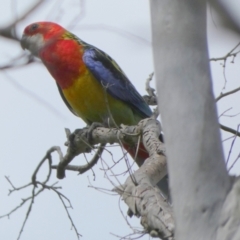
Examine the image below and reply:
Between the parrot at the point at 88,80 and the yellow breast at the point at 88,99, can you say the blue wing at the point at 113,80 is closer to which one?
the parrot at the point at 88,80

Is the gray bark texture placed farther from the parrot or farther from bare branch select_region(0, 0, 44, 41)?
the parrot

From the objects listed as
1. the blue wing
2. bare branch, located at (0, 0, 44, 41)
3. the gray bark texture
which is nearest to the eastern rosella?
the blue wing

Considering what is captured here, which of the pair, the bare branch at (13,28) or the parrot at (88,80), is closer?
the bare branch at (13,28)

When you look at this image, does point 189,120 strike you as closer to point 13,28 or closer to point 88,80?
point 13,28

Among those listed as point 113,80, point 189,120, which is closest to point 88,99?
point 113,80

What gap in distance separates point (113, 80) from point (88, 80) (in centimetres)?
38

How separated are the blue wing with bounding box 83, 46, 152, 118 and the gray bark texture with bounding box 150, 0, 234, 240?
3041 mm

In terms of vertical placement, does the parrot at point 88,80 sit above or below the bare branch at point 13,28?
above

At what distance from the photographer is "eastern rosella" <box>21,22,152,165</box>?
4.98m

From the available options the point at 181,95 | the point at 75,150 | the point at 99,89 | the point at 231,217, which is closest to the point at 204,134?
the point at 181,95

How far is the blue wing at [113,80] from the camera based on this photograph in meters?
5.18

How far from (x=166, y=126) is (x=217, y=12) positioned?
105 cm

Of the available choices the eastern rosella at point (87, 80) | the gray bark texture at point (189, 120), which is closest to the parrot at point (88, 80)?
the eastern rosella at point (87, 80)

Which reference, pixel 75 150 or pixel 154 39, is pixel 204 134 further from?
pixel 75 150
